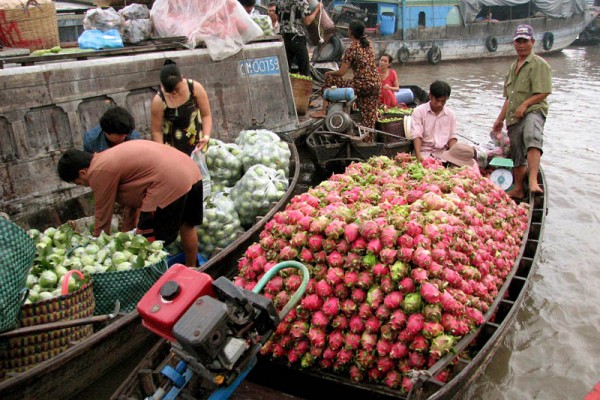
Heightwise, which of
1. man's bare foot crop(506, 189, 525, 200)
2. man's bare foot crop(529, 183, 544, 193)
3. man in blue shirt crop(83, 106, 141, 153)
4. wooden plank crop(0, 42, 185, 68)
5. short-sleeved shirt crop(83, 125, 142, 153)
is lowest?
man's bare foot crop(506, 189, 525, 200)

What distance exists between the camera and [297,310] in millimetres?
3135

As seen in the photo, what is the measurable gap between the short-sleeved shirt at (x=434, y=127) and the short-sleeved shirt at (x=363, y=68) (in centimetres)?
193

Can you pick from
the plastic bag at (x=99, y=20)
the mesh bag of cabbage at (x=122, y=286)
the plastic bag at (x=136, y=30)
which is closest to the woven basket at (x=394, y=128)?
the plastic bag at (x=136, y=30)

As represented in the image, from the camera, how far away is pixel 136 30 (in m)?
6.82

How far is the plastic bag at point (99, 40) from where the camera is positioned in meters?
6.14

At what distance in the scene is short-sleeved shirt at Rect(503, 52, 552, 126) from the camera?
19.3 ft

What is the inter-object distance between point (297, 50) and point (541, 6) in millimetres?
20481

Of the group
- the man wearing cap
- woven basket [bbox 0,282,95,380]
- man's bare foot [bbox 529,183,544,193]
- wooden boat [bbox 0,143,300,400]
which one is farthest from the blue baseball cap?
woven basket [bbox 0,282,95,380]

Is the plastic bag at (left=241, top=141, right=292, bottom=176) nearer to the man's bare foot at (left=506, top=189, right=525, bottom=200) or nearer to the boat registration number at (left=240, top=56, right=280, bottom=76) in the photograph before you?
the boat registration number at (left=240, top=56, right=280, bottom=76)

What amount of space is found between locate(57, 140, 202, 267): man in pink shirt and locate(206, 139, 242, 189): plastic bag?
1.40 metres

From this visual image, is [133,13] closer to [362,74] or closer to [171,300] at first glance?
[362,74]

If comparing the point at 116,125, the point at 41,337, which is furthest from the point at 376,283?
the point at 116,125

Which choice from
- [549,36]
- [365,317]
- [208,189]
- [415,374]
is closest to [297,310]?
[365,317]

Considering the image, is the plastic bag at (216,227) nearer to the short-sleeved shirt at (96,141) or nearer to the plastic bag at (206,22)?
the short-sleeved shirt at (96,141)
